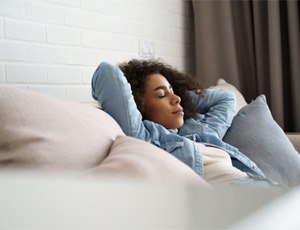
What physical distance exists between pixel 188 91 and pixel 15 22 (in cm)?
65

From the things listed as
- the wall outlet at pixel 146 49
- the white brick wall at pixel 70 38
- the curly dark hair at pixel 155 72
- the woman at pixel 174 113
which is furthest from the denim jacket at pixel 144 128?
the wall outlet at pixel 146 49

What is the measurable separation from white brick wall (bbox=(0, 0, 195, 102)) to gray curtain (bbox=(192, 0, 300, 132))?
0.35m

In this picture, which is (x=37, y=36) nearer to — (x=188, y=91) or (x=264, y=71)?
(x=188, y=91)

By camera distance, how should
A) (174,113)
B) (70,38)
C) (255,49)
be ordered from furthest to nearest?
(255,49) < (70,38) < (174,113)

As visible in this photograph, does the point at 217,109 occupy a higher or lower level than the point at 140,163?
higher

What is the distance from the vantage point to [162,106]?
4.53ft

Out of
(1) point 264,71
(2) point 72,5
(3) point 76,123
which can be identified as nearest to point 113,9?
(2) point 72,5

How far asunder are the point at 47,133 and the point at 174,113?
651 millimetres

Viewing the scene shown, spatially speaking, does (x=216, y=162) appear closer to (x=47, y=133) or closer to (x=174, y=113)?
(x=174, y=113)

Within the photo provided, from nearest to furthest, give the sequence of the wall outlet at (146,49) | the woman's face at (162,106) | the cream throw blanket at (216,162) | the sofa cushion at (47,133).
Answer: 1. the sofa cushion at (47,133)
2. the cream throw blanket at (216,162)
3. the woman's face at (162,106)
4. the wall outlet at (146,49)

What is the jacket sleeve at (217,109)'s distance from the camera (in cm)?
149

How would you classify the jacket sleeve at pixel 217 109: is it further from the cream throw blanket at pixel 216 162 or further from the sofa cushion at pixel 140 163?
→ the sofa cushion at pixel 140 163

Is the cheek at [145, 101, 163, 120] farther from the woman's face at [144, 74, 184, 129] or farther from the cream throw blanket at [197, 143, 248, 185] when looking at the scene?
the cream throw blanket at [197, 143, 248, 185]

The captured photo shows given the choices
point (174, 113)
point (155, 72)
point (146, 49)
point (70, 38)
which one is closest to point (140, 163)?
point (174, 113)
